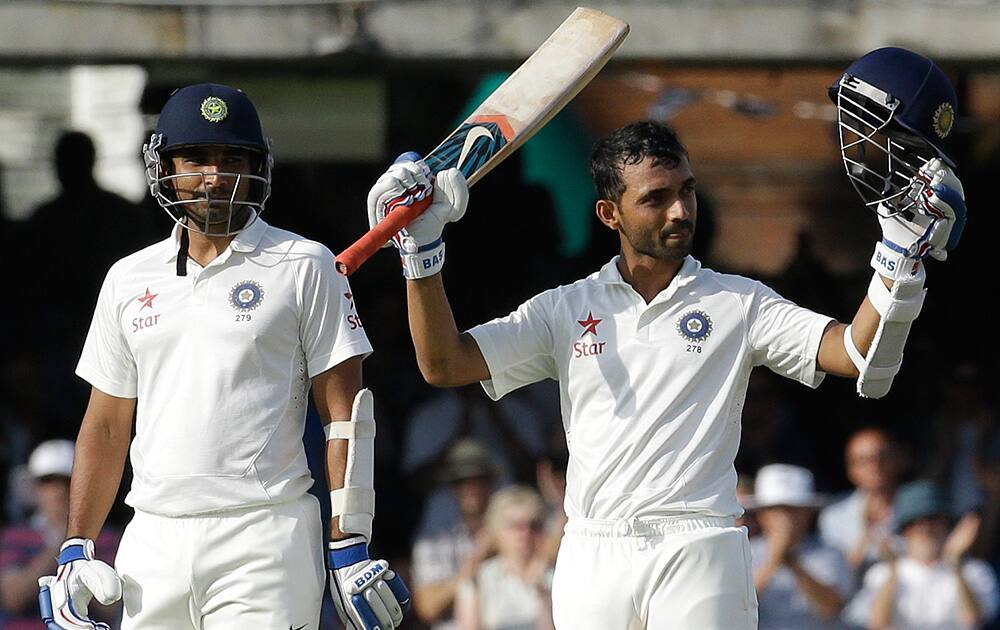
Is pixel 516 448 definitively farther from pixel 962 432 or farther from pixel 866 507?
pixel 962 432

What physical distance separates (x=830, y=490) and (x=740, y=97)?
487cm

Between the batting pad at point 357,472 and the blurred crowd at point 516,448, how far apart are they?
1.69 metres

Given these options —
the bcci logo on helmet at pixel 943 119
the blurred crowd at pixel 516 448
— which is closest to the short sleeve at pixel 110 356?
the blurred crowd at pixel 516 448

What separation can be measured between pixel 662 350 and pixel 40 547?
314 cm

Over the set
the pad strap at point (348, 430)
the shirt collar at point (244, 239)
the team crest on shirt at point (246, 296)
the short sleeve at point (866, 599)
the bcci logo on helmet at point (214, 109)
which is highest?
the bcci logo on helmet at point (214, 109)

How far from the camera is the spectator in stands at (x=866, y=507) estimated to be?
6.30 metres

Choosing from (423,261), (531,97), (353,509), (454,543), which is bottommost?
(454,543)

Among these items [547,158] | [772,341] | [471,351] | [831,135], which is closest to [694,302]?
[772,341]

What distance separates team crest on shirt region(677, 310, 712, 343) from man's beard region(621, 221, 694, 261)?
0.41 ft

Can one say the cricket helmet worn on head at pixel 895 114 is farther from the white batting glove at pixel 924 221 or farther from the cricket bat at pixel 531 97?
the cricket bat at pixel 531 97

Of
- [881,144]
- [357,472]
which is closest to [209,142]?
[357,472]

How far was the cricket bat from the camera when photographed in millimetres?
4141

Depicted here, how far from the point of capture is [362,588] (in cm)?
373

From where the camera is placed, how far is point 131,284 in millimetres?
3918
